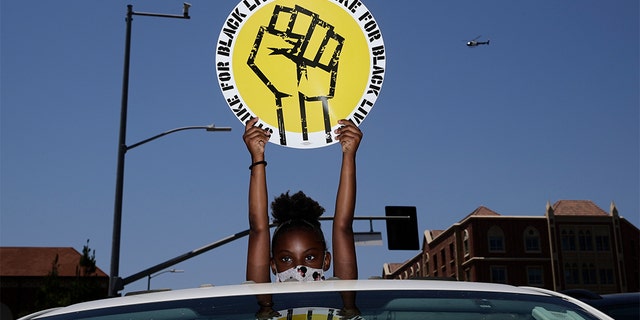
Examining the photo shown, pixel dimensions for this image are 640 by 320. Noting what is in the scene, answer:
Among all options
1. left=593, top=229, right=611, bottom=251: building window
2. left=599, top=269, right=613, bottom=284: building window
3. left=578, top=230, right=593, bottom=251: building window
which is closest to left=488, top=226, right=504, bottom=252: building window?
left=578, top=230, right=593, bottom=251: building window

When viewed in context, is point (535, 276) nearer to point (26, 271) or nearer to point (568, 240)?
point (568, 240)

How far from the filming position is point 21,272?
8206 centimetres

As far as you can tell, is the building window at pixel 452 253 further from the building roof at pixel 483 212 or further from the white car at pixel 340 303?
the white car at pixel 340 303

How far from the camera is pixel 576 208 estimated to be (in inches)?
3263

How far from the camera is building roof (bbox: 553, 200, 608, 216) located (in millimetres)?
81750

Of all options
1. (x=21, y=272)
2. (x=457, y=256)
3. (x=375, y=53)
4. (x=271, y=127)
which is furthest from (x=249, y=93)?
(x=21, y=272)

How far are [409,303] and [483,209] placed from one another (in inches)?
3265

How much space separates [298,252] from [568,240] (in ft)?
260

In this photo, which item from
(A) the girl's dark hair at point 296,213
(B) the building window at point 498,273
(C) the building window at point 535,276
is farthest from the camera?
(C) the building window at point 535,276

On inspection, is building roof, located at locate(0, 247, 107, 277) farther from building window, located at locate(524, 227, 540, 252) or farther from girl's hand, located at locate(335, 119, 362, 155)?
girl's hand, located at locate(335, 119, 362, 155)

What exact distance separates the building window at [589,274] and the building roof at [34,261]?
4880 cm

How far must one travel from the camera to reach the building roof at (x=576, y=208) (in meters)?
81.8

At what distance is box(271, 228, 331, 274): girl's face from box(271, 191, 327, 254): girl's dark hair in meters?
0.06

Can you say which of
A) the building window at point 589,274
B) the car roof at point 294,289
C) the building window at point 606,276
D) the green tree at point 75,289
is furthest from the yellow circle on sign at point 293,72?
the building window at point 606,276
